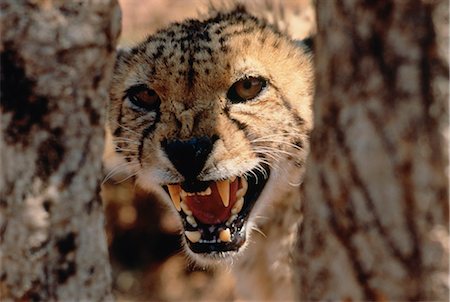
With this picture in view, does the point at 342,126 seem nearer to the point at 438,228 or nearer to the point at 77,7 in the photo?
the point at 438,228

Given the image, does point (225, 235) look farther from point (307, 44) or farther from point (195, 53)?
point (307, 44)

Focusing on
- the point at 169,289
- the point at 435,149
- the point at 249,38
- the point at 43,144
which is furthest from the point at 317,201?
the point at 169,289

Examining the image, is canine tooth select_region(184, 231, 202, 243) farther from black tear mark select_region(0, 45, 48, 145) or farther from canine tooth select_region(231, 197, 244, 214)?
black tear mark select_region(0, 45, 48, 145)

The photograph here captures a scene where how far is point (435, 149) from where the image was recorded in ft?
4.99

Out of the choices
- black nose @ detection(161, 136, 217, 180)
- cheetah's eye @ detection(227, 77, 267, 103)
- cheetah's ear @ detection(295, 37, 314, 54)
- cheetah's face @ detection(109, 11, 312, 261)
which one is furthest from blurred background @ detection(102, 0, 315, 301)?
black nose @ detection(161, 136, 217, 180)

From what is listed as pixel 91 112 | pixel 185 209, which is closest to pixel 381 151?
pixel 91 112

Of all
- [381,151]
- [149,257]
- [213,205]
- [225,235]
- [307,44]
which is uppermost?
[307,44]

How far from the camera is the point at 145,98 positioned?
3109 millimetres

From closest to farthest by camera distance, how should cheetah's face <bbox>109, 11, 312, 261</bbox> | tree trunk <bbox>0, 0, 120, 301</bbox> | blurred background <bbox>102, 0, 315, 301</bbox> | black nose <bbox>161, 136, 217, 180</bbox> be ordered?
Result: tree trunk <bbox>0, 0, 120, 301</bbox> → black nose <bbox>161, 136, 217, 180</bbox> → cheetah's face <bbox>109, 11, 312, 261</bbox> → blurred background <bbox>102, 0, 315, 301</bbox>

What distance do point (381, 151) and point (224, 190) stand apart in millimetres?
1452

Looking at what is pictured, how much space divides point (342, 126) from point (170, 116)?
1353 mm

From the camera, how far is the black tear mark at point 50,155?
2.12 metres

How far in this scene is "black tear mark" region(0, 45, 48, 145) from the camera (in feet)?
6.88

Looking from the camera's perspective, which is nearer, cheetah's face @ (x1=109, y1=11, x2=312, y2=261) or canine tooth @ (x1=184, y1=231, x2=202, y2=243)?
cheetah's face @ (x1=109, y1=11, x2=312, y2=261)
